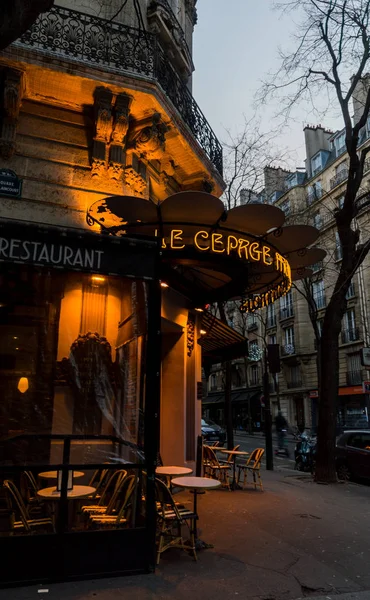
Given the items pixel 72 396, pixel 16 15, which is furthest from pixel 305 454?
pixel 16 15

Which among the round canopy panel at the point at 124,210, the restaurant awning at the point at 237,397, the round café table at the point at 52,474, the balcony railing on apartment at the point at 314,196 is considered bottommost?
the round café table at the point at 52,474

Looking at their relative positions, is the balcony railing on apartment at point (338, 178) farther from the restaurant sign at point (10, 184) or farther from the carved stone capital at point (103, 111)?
the restaurant sign at point (10, 184)

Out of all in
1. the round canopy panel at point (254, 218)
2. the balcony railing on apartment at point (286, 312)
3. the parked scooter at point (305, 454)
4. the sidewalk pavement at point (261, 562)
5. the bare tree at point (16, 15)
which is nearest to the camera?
the bare tree at point (16, 15)

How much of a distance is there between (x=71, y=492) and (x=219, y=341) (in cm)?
897

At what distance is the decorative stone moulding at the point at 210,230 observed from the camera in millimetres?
6840

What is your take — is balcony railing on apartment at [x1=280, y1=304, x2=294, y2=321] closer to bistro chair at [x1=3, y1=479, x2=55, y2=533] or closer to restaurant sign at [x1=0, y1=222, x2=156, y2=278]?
restaurant sign at [x1=0, y1=222, x2=156, y2=278]

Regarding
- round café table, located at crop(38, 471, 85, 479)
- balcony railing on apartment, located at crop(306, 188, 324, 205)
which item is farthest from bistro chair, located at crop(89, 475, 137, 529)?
balcony railing on apartment, located at crop(306, 188, 324, 205)

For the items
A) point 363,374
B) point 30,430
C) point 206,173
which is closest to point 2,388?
point 30,430

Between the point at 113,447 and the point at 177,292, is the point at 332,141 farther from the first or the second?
the point at 113,447

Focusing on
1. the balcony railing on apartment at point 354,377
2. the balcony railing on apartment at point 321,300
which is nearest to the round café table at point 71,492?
the balcony railing on apartment at point 354,377

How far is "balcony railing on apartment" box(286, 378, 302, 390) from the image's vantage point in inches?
1549

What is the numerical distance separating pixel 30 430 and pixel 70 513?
1.87 m

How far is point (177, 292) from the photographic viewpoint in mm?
9852

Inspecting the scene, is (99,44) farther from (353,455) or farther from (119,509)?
(353,455)
